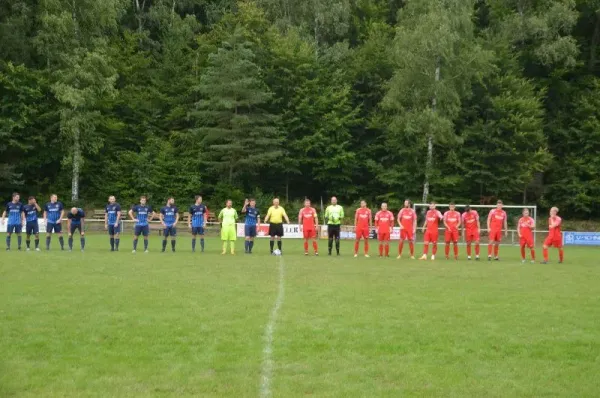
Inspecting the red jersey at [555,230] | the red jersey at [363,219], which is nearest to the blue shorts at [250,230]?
the red jersey at [363,219]

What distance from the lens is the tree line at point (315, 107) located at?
144 feet

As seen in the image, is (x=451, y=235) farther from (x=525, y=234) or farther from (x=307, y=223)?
(x=307, y=223)

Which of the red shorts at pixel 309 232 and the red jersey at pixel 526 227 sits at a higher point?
the red jersey at pixel 526 227

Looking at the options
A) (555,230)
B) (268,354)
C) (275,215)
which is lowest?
(268,354)

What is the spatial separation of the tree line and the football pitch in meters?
30.0

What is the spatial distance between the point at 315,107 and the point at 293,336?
40704mm

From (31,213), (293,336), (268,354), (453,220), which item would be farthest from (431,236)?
(268,354)

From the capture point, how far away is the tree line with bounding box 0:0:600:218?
4391cm

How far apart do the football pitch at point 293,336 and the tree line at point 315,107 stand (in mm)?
29964

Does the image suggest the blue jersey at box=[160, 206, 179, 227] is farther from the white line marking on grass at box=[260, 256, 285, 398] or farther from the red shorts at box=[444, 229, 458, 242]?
the white line marking on grass at box=[260, 256, 285, 398]

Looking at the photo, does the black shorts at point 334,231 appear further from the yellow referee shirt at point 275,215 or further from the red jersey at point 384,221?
the yellow referee shirt at point 275,215

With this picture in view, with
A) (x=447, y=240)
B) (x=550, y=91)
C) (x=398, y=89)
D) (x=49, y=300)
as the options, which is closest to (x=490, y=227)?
(x=447, y=240)

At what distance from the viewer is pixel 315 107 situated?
48.7 m

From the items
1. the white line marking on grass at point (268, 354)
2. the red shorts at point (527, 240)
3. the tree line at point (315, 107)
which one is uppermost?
the tree line at point (315, 107)
